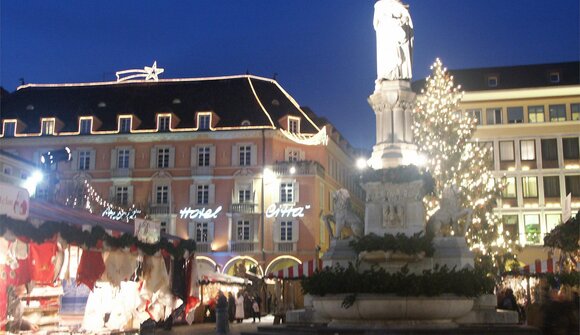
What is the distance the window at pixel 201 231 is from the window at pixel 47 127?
1417cm

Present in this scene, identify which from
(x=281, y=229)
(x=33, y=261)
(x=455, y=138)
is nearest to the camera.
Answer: (x=33, y=261)

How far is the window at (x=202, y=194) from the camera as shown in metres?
56.8

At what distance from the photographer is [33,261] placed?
1417 cm

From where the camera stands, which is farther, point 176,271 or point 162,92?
point 162,92

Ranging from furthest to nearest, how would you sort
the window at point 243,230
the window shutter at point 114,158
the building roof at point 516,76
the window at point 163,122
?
the building roof at point 516,76
the window at point 163,122
the window shutter at point 114,158
the window at point 243,230

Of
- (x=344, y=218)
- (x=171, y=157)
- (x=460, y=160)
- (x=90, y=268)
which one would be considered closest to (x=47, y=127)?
(x=171, y=157)

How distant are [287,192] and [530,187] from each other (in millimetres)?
18288

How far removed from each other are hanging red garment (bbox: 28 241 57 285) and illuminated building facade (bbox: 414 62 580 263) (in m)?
46.1

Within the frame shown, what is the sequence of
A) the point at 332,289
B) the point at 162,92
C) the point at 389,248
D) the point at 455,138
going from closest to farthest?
1. the point at 332,289
2. the point at 389,248
3. the point at 455,138
4. the point at 162,92

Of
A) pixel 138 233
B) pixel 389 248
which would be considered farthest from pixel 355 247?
pixel 138 233

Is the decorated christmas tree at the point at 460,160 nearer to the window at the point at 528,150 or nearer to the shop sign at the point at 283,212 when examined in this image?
the shop sign at the point at 283,212

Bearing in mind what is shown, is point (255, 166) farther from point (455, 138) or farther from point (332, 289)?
point (332, 289)

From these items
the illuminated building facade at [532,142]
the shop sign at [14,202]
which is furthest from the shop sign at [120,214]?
the shop sign at [14,202]

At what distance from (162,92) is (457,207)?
46.2 meters
